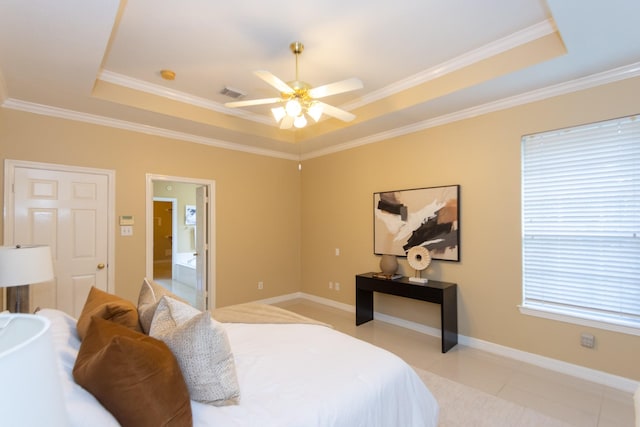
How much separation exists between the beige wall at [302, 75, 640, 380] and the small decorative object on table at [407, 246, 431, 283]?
189 mm

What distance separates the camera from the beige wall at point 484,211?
2.80m

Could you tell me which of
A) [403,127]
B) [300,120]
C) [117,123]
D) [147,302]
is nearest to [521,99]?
[403,127]

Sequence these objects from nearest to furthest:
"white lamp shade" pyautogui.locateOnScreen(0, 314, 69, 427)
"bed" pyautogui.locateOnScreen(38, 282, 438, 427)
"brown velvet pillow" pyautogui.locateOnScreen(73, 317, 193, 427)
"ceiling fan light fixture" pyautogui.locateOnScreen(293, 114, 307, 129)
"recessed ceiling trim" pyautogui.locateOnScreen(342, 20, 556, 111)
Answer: "white lamp shade" pyautogui.locateOnScreen(0, 314, 69, 427), "brown velvet pillow" pyautogui.locateOnScreen(73, 317, 193, 427), "bed" pyautogui.locateOnScreen(38, 282, 438, 427), "recessed ceiling trim" pyautogui.locateOnScreen(342, 20, 556, 111), "ceiling fan light fixture" pyautogui.locateOnScreen(293, 114, 307, 129)

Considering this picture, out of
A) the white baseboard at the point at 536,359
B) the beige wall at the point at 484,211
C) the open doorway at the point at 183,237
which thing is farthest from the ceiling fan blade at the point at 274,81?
the white baseboard at the point at 536,359

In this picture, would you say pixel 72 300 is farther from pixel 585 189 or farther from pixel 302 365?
pixel 585 189

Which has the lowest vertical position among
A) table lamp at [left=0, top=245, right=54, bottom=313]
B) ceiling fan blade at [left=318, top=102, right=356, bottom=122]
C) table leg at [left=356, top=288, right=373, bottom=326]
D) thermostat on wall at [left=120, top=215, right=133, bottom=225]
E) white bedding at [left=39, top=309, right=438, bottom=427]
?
table leg at [left=356, top=288, right=373, bottom=326]

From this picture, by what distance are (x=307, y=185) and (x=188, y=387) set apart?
4574mm

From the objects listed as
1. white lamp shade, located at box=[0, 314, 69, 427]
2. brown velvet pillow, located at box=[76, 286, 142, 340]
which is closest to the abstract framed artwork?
brown velvet pillow, located at box=[76, 286, 142, 340]

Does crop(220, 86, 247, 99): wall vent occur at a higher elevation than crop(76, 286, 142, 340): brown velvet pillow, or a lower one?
higher

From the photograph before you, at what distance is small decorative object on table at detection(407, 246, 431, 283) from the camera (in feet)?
12.4

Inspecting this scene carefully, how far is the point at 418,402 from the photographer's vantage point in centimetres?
180

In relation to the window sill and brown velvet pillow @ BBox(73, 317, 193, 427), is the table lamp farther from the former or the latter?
the window sill

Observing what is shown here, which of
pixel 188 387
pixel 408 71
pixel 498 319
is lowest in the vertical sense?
pixel 498 319

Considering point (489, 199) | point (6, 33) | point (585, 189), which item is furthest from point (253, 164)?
point (585, 189)
